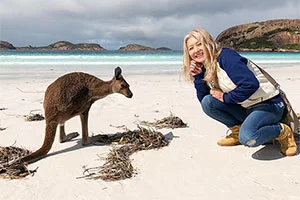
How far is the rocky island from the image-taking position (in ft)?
219

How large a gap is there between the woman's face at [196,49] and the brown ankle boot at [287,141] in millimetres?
966

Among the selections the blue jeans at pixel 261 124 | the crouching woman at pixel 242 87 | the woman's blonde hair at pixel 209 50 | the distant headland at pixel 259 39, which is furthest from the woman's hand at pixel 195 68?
the distant headland at pixel 259 39

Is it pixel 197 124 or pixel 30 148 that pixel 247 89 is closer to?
pixel 197 124

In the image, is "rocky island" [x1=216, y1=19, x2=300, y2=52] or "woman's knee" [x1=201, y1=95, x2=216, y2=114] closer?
"woman's knee" [x1=201, y1=95, x2=216, y2=114]

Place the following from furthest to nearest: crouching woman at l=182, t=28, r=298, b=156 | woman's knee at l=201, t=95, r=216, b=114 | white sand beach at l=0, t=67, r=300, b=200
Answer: woman's knee at l=201, t=95, r=216, b=114
crouching woman at l=182, t=28, r=298, b=156
white sand beach at l=0, t=67, r=300, b=200

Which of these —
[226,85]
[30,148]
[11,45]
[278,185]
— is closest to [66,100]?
[30,148]

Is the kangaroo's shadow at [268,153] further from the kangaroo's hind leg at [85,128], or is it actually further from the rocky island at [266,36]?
the rocky island at [266,36]

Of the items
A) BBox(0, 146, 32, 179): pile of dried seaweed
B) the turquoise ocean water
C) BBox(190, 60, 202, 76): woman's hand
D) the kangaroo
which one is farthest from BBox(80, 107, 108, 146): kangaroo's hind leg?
the turquoise ocean water

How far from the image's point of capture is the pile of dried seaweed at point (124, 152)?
100 inches

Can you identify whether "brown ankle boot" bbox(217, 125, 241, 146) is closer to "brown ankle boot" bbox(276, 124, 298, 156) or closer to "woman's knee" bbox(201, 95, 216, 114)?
"woman's knee" bbox(201, 95, 216, 114)

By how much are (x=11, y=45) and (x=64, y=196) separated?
78.0 meters

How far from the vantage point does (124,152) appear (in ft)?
10.0

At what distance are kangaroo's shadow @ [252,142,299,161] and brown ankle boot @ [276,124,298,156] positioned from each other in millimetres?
63

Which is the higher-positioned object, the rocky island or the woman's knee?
the rocky island
